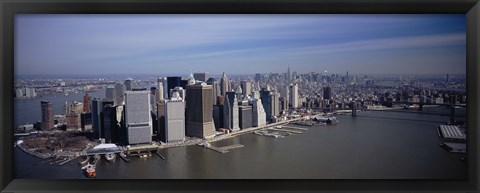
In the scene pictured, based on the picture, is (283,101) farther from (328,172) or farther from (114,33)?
(114,33)

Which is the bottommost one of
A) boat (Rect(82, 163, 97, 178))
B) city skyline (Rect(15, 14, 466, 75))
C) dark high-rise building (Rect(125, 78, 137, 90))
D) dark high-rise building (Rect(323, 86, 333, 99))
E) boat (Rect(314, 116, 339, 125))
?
boat (Rect(82, 163, 97, 178))

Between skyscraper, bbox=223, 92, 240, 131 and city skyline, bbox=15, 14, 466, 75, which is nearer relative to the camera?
city skyline, bbox=15, 14, 466, 75

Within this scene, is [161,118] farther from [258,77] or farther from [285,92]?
[285,92]

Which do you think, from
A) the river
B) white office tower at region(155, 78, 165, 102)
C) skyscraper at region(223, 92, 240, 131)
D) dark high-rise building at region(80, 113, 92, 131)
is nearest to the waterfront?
the river

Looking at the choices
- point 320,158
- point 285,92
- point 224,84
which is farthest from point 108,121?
point 320,158

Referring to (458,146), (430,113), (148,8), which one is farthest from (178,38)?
(458,146)

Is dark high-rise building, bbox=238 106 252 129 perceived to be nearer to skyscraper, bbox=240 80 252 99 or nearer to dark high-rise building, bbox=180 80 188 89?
skyscraper, bbox=240 80 252 99
